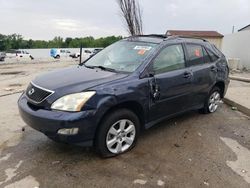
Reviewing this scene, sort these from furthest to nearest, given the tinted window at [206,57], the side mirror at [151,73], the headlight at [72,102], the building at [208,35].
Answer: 1. the building at [208,35]
2. the tinted window at [206,57]
3. the side mirror at [151,73]
4. the headlight at [72,102]

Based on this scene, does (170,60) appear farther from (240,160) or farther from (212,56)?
(240,160)

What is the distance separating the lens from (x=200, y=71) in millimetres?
5504

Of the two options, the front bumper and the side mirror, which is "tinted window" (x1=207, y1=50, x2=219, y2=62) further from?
the front bumper

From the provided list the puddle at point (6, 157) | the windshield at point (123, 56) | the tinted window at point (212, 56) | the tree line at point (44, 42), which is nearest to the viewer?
the puddle at point (6, 157)

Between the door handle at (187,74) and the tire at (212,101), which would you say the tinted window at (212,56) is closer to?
the tire at (212,101)

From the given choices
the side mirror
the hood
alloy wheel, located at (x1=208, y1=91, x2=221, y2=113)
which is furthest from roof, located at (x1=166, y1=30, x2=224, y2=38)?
the hood

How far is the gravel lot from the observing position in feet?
11.5

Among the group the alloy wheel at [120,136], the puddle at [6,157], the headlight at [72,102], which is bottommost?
the puddle at [6,157]

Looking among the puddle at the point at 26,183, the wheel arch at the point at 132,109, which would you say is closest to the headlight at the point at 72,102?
the wheel arch at the point at 132,109

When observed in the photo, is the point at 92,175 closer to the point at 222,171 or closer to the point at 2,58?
the point at 222,171

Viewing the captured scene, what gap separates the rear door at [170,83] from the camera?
14.8 feet

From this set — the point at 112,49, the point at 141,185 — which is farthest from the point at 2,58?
the point at 141,185

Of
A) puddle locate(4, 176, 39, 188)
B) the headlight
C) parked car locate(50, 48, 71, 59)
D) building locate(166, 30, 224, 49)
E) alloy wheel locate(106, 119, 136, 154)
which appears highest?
building locate(166, 30, 224, 49)

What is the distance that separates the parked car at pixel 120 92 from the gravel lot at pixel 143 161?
0.34 meters
